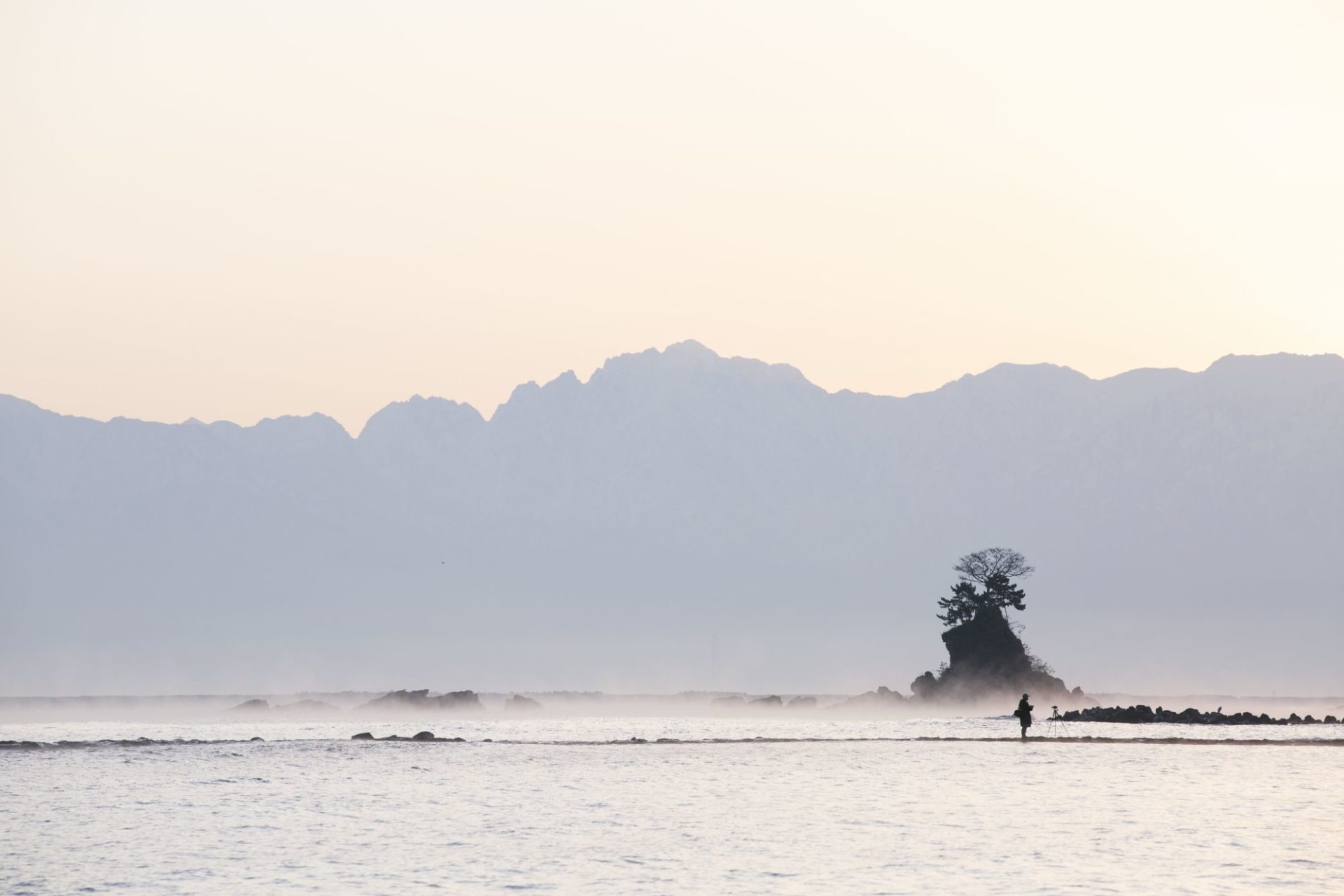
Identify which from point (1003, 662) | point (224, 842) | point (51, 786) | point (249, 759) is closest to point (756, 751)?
point (249, 759)

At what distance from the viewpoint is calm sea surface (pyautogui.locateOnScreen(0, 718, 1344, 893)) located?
105 feet

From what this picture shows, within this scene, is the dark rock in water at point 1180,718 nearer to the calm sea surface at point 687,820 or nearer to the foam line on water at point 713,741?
the foam line on water at point 713,741

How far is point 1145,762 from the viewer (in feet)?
210

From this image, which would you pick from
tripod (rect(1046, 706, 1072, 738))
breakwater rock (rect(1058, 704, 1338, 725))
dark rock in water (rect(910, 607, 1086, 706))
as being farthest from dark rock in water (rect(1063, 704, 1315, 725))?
dark rock in water (rect(910, 607, 1086, 706))

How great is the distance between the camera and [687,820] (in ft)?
143

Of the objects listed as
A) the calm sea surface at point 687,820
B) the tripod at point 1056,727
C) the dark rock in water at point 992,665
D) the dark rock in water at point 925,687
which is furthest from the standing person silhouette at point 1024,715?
the dark rock in water at point 925,687

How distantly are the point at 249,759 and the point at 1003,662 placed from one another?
273 feet

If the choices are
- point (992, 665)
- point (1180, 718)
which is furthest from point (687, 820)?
point (992, 665)

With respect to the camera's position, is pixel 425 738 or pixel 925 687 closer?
pixel 425 738

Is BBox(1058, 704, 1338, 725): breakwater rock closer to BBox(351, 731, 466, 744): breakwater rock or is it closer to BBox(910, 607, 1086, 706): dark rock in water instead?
BBox(910, 607, 1086, 706): dark rock in water

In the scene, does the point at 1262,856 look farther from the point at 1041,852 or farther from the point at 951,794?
the point at 951,794

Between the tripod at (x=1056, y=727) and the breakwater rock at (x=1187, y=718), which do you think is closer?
the tripod at (x=1056, y=727)

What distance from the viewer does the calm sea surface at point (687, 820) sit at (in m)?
32.0

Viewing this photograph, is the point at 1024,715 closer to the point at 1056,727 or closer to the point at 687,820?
the point at 1056,727
